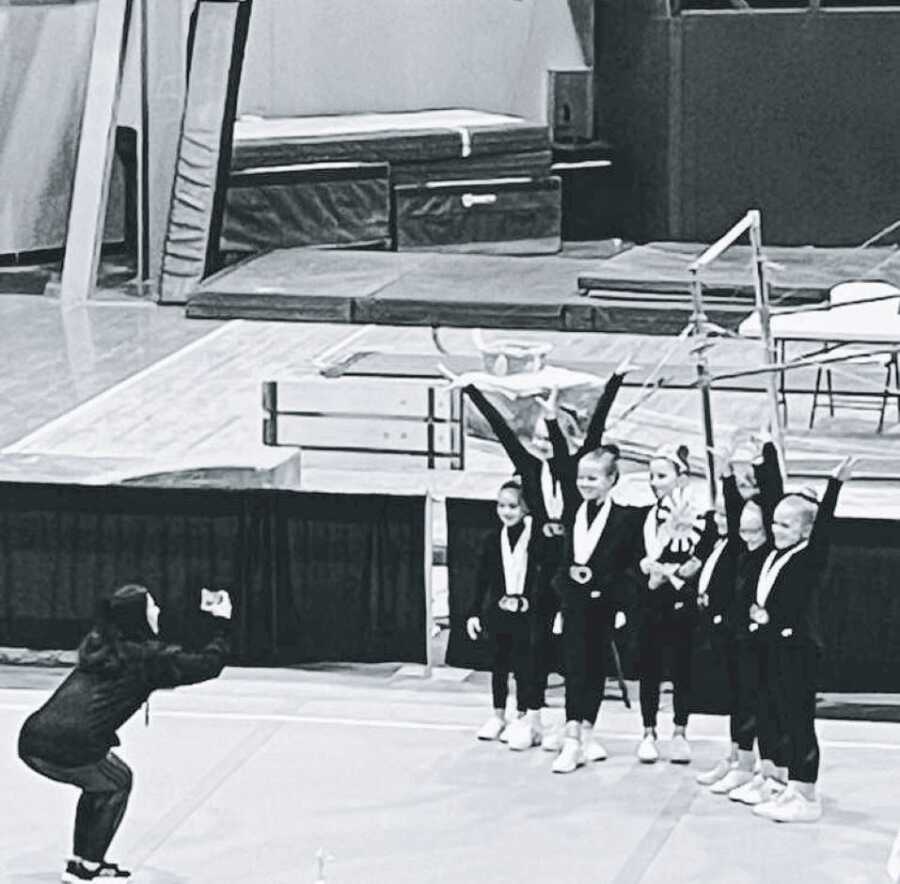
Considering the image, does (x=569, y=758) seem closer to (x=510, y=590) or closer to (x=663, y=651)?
(x=663, y=651)

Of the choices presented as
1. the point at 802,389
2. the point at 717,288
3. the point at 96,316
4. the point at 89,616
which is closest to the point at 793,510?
the point at 89,616

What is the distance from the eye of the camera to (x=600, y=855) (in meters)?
8.62

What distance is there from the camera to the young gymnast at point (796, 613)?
28.8 ft

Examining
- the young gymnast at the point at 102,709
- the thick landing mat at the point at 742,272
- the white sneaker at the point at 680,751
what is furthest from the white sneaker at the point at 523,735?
the thick landing mat at the point at 742,272

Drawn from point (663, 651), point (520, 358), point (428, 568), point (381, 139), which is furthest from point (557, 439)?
point (381, 139)

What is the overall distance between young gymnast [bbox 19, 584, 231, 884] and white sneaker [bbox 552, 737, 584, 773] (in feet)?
5.77

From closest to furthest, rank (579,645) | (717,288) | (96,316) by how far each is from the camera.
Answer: (579,645)
(717,288)
(96,316)

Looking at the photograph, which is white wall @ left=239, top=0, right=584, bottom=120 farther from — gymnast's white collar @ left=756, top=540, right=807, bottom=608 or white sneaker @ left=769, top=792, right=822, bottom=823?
white sneaker @ left=769, top=792, right=822, bottom=823

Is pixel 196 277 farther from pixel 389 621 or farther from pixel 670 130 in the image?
→ pixel 389 621

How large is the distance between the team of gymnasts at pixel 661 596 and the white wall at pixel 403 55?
1243 centimetres

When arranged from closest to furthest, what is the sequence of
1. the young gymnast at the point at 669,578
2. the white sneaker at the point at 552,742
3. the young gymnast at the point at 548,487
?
the young gymnast at the point at 669,578
the young gymnast at the point at 548,487
the white sneaker at the point at 552,742

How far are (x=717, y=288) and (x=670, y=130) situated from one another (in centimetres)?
381

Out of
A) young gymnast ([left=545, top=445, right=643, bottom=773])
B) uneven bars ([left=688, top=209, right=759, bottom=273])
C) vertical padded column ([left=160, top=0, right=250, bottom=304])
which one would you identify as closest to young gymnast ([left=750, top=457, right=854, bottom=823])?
young gymnast ([left=545, top=445, right=643, bottom=773])

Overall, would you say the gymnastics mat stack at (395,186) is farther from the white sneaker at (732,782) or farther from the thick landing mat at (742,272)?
the white sneaker at (732,782)
